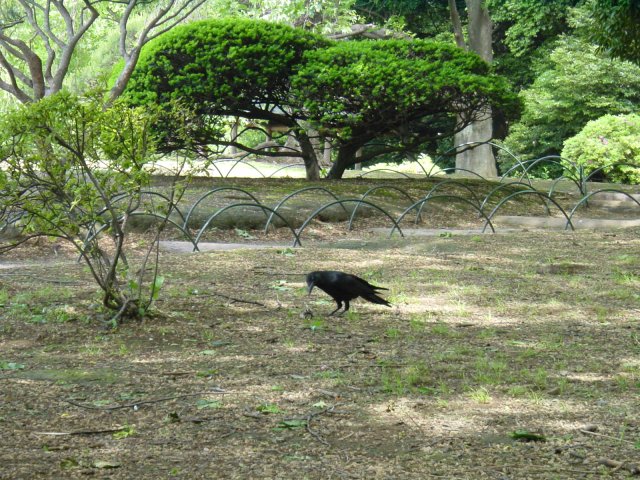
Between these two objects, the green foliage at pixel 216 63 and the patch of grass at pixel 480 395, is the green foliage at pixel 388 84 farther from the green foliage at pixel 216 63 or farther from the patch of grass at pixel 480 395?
the patch of grass at pixel 480 395

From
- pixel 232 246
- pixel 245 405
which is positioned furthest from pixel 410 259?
pixel 245 405

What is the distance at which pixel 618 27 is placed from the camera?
988cm

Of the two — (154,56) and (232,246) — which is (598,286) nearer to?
(232,246)

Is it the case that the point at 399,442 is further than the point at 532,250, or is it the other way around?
the point at 532,250

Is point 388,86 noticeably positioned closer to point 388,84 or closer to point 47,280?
point 388,84

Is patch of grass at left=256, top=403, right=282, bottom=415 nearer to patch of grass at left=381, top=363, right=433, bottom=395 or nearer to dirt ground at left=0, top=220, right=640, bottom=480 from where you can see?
dirt ground at left=0, top=220, right=640, bottom=480

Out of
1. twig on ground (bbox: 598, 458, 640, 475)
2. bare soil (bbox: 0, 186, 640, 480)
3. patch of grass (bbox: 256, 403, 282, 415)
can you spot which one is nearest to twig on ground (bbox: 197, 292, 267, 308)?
bare soil (bbox: 0, 186, 640, 480)

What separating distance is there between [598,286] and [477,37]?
1522 cm

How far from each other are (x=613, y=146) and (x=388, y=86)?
791 cm

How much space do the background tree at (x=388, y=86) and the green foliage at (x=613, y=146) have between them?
5.67 metres

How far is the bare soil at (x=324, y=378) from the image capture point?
11.2 feet

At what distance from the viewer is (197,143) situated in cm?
1370

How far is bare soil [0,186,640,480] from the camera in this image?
3.42 metres

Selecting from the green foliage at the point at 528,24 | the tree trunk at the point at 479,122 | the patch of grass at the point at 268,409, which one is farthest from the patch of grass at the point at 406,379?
the green foliage at the point at 528,24
